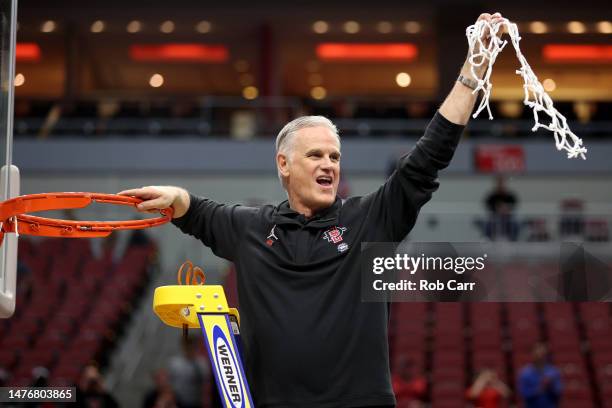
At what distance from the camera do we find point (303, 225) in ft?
12.7

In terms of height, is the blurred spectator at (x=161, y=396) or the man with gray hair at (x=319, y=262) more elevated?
the man with gray hair at (x=319, y=262)

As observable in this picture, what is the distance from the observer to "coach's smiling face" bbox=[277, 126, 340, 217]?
12.6 ft

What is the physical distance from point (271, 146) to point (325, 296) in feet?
52.6

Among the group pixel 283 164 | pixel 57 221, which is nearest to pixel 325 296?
pixel 283 164

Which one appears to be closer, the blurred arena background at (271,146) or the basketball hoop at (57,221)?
the basketball hoop at (57,221)

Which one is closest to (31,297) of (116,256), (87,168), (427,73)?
(116,256)

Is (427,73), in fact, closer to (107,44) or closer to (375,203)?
(107,44)

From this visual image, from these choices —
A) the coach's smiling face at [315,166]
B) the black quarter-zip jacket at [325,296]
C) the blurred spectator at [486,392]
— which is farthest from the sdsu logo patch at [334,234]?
the blurred spectator at [486,392]

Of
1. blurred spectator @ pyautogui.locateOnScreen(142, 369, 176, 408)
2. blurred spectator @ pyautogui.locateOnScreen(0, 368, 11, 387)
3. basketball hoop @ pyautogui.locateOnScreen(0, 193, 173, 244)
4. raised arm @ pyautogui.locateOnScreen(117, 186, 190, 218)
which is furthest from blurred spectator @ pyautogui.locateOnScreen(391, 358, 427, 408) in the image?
raised arm @ pyautogui.locateOnScreen(117, 186, 190, 218)

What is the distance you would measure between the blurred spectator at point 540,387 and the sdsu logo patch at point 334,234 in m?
7.79

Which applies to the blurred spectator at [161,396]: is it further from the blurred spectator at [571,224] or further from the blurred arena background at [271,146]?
the blurred spectator at [571,224]

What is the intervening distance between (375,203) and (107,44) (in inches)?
825

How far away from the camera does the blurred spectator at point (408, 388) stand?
1098 centimetres

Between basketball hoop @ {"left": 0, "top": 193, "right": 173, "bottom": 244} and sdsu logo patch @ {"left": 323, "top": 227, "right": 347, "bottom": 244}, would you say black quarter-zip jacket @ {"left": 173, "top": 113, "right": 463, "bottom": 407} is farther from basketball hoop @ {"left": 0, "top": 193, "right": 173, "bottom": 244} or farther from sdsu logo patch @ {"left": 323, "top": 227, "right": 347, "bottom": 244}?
basketball hoop @ {"left": 0, "top": 193, "right": 173, "bottom": 244}
